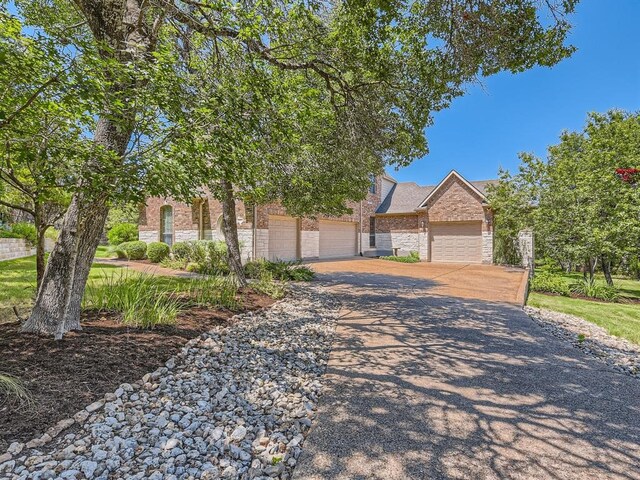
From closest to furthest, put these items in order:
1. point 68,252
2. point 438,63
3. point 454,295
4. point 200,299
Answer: point 68,252 → point 438,63 → point 200,299 → point 454,295

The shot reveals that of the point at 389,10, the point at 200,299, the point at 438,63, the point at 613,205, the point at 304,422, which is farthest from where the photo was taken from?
the point at 613,205

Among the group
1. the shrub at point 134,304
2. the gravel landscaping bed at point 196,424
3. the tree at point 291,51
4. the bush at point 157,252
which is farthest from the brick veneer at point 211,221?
the gravel landscaping bed at point 196,424

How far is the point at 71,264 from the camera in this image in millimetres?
4062

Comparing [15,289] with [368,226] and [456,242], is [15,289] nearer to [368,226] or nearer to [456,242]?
[456,242]

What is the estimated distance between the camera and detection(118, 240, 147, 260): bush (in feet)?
52.4

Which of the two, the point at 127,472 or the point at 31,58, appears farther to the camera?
the point at 31,58

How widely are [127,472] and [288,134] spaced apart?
14.1ft

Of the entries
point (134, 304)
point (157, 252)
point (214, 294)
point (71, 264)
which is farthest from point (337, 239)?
point (71, 264)

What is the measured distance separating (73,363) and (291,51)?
5586 mm

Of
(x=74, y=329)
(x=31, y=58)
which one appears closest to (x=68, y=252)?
(x=74, y=329)

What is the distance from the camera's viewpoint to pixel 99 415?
2623 mm

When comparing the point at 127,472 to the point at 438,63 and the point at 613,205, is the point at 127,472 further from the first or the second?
the point at 613,205

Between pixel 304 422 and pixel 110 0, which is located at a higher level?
pixel 110 0

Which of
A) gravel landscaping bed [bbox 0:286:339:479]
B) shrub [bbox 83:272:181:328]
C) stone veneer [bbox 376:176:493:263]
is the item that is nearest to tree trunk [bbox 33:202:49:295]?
shrub [bbox 83:272:181:328]
